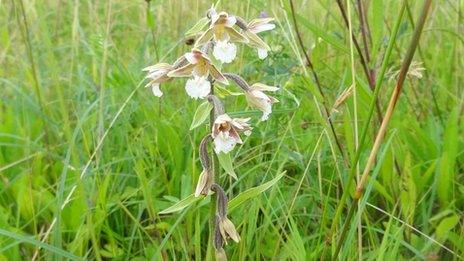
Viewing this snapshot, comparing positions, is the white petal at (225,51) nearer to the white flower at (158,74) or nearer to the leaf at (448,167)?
the white flower at (158,74)

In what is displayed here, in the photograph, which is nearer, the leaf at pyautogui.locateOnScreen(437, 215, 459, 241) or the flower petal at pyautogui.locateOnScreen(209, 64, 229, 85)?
the flower petal at pyautogui.locateOnScreen(209, 64, 229, 85)

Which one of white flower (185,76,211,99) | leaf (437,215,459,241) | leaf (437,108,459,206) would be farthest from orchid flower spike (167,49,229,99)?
leaf (437,108,459,206)

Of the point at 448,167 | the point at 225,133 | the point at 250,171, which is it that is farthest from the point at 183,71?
the point at 448,167

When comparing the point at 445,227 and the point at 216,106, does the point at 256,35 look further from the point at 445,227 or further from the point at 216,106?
the point at 445,227

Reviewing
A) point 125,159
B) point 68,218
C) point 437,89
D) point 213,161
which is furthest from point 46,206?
point 437,89

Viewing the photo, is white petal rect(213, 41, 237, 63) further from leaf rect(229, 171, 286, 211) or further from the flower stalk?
leaf rect(229, 171, 286, 211)

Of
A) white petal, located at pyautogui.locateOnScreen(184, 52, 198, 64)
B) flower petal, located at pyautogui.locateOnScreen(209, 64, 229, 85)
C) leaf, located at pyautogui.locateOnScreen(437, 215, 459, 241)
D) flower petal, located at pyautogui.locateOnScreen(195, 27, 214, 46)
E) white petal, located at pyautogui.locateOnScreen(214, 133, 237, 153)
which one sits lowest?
leaf, located at pyautogui.locateOnScreen(437, 215, 459, 241)
